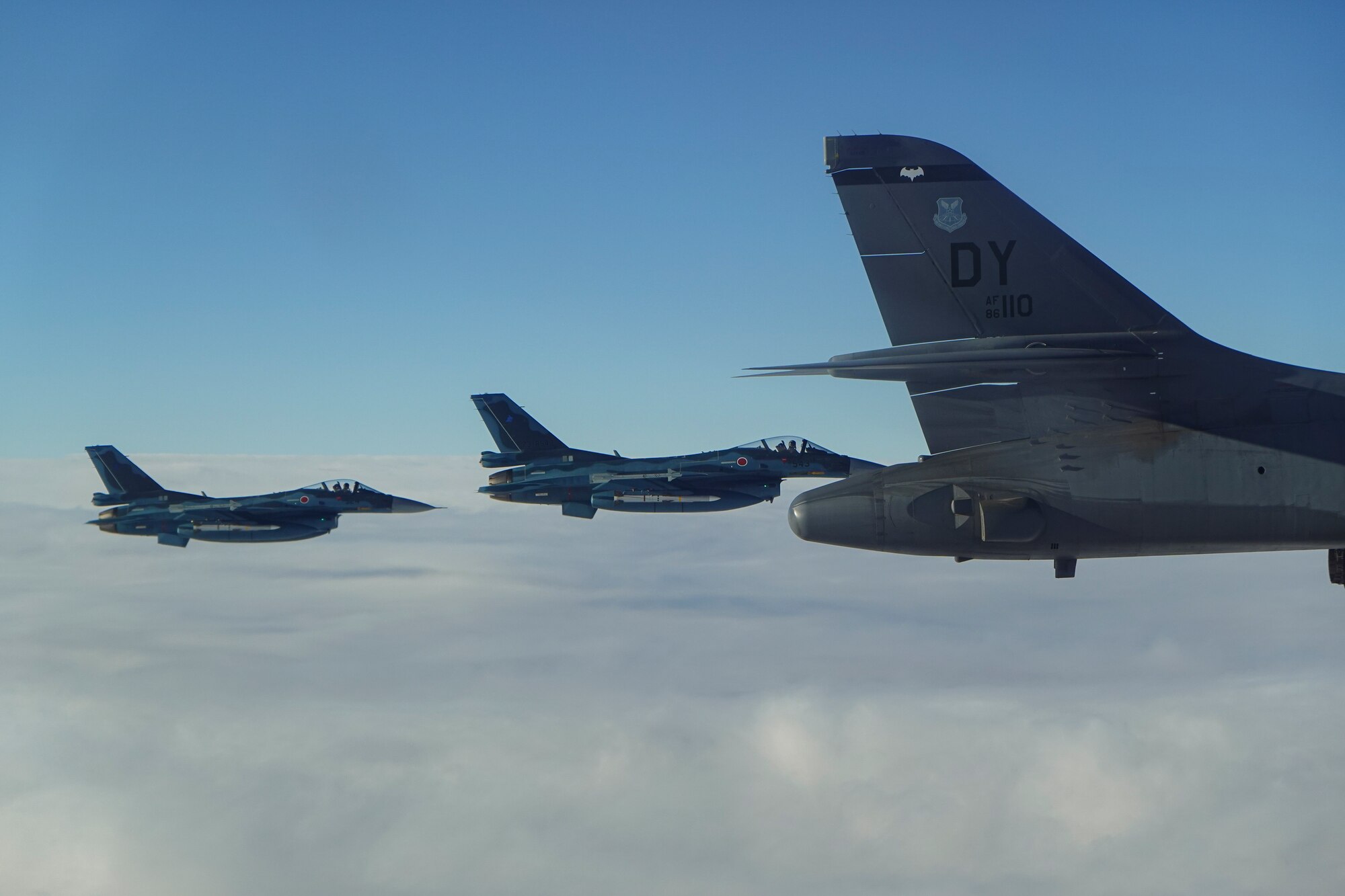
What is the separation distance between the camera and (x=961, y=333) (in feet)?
44.0

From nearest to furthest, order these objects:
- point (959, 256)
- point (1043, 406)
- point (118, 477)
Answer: point (1043, 406) < point (959, 256) < point (118, 477)

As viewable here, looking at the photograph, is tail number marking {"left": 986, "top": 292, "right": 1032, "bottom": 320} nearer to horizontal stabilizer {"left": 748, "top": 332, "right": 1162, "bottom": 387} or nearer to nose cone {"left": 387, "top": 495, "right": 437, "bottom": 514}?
horizontal stabilizer {"left": 748, "top": 332, "right": 1162, "bottom": 387}

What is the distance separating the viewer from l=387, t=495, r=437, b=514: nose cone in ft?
151

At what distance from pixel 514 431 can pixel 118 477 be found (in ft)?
78.1

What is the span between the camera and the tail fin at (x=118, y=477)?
5209 cm

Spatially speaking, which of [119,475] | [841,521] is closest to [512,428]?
[119,475]

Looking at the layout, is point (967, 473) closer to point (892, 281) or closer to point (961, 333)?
point (961, 333)

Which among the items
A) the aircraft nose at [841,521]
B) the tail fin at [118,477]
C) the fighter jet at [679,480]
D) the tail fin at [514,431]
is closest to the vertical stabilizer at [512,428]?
the tail fin at [514,431]

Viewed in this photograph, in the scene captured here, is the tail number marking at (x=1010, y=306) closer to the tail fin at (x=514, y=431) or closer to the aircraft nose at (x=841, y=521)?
the aircraft nose at (x=841, y=521)

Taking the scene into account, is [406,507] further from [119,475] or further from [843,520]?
[843,520]

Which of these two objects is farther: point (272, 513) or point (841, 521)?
point (272, 513)

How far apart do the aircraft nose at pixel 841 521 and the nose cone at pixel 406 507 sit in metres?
35.6

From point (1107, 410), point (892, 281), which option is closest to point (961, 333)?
point (892, 281)

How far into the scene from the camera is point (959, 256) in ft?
43.8
